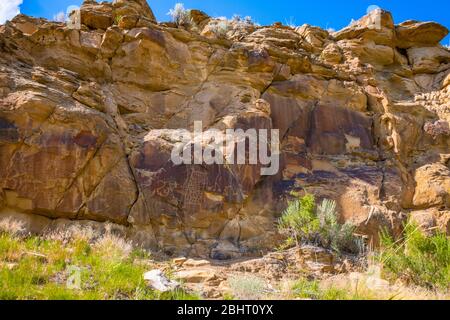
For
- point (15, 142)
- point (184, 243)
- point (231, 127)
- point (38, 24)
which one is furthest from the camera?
point (38, 24)

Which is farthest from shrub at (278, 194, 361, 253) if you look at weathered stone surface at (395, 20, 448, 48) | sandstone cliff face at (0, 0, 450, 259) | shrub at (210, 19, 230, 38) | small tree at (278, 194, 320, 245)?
weathered stone surface at (395, 20, 448, 48)

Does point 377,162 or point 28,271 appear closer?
point 28,271

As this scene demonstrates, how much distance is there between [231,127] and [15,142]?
430cm

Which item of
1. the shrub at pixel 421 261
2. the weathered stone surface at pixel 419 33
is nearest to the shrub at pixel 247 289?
the shrub at pixel 421 261

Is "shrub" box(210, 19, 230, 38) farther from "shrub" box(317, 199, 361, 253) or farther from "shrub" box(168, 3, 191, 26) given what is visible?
"shrub" box(317, 199, 361, 253)

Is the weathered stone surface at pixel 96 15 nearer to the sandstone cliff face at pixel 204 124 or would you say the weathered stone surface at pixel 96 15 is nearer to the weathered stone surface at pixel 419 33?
the sandstone cliff face at pixel 204 124

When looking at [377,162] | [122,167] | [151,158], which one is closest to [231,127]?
[151,158]

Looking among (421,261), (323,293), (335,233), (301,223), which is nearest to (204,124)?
(301,223)

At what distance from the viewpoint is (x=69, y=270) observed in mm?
4938

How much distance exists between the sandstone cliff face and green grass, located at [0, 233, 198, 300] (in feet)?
3.29

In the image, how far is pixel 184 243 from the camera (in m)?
7.11

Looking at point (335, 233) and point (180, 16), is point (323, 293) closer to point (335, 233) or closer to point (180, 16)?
point (335, 233)
